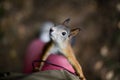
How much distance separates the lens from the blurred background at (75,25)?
156cm

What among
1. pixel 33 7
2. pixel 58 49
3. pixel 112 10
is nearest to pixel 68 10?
pixel 33 7

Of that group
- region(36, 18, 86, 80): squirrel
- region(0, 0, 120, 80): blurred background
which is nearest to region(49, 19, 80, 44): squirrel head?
region(36, 18, 86, 80): squirrel

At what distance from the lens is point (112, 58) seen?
152 centimetres

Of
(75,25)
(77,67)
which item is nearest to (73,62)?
(77,67)

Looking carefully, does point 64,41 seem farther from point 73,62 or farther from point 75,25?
point 75,25

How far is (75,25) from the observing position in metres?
1.76

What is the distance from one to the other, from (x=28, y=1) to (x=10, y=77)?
137 centimetres

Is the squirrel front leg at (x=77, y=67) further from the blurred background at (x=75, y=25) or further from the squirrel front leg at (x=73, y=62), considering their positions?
the blurred background at (x=75, y=25)

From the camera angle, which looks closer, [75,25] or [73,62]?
[73,62]

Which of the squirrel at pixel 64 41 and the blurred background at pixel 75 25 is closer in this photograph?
the squirrel at pixel 64 41

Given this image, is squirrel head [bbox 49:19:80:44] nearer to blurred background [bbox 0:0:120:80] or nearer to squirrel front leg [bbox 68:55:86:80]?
squirrel front leg [bbox 68:55:86:80]

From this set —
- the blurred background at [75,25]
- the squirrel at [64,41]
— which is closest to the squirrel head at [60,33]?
the squirrel at [64,41]

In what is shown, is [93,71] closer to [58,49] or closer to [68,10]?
[68,10]

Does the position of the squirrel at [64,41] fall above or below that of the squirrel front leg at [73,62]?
above
